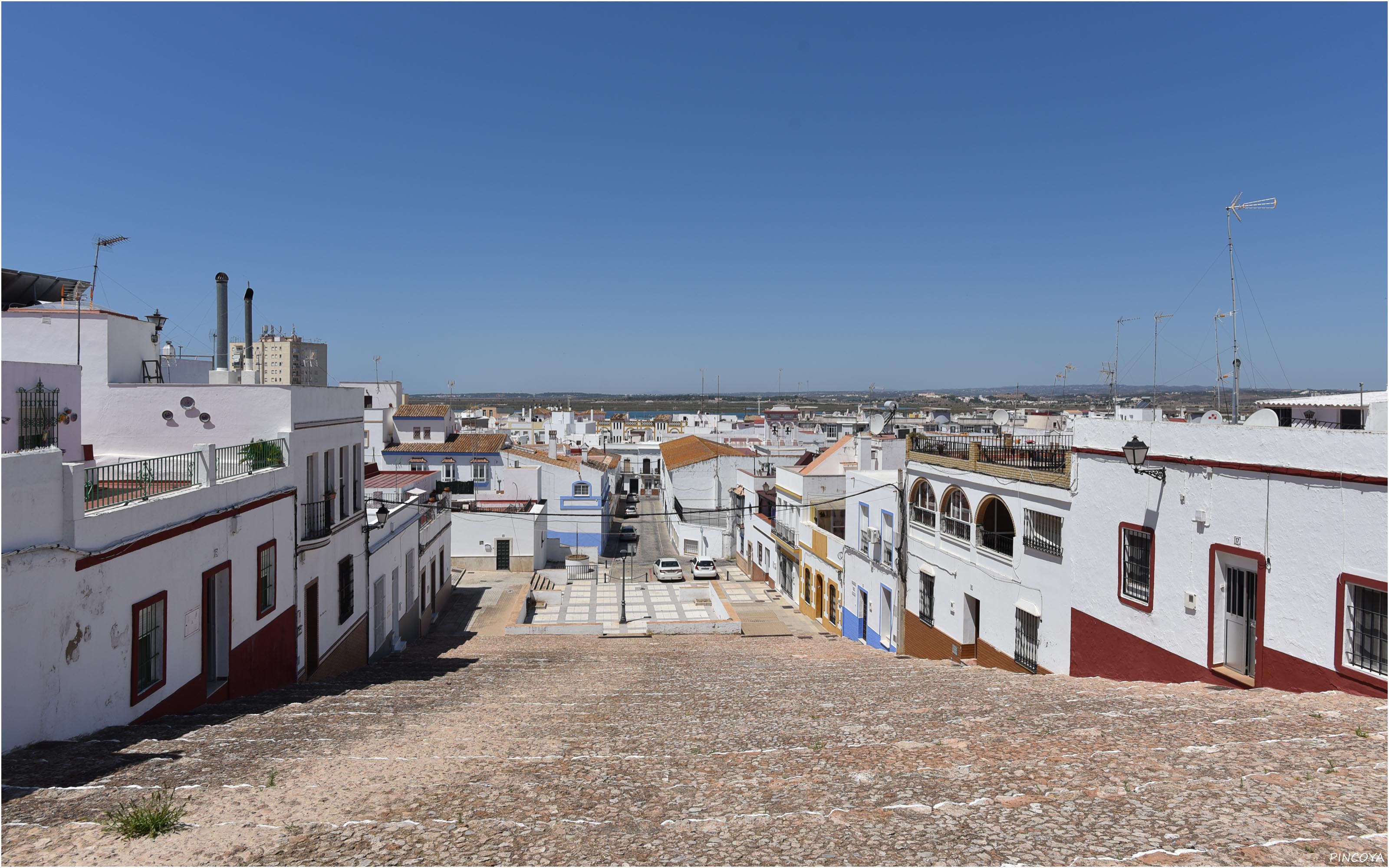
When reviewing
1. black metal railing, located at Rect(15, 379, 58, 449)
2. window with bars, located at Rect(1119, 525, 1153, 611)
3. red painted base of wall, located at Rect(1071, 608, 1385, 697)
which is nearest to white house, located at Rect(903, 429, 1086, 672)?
red painted base of wall, located at Rect(1071, 608, 1385, 697)

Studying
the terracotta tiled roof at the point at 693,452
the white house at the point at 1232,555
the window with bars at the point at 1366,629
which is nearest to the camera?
the window with bars at the point at 1366,629

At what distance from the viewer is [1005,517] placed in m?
17.2

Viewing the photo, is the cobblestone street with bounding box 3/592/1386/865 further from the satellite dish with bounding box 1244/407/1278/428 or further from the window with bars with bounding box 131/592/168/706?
the satellite dish with bounding box 1244/407/1278/428

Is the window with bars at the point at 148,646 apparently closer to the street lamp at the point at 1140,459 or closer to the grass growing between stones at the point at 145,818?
the grass growing between stones at the point at 145,818

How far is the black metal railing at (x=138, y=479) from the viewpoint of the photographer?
897 centimetres

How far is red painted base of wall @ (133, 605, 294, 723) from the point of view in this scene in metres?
10.6

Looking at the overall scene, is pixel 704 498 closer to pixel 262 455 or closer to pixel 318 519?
pixel 318 519

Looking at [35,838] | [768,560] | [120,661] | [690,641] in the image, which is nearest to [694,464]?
[768,560]

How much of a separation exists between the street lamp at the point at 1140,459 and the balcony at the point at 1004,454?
7.62 feet

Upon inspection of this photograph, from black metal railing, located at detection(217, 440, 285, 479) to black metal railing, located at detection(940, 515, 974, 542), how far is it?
573 inches

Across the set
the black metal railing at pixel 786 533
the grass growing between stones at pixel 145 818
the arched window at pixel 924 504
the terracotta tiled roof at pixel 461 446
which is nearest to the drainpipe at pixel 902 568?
the arched window at pixel 924 504

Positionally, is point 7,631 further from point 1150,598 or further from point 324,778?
point 1150,598

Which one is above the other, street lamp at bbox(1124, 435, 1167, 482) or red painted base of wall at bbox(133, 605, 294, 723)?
street lamp at bbox(1124, 435, 1167, 482)

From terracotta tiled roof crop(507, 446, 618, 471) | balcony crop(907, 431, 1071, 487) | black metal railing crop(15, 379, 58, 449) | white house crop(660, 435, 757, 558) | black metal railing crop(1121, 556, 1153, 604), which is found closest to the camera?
Result: black metal railing crop(15, 379, 58, 449)
